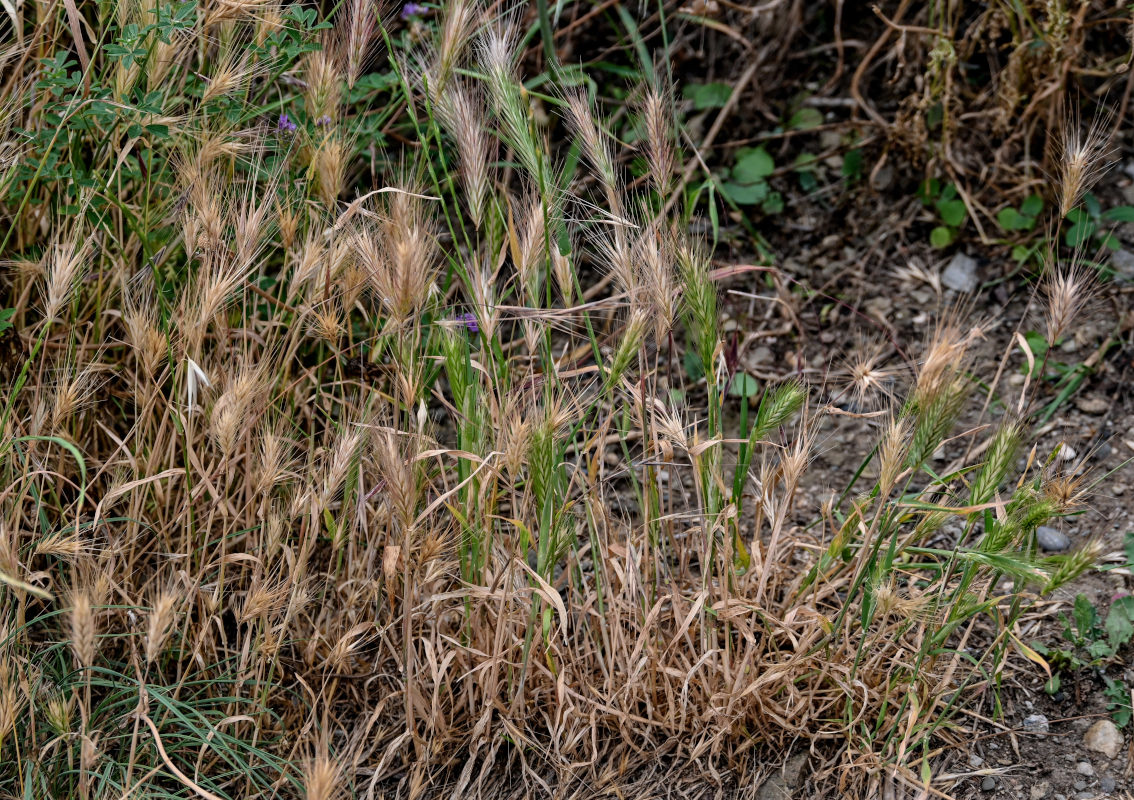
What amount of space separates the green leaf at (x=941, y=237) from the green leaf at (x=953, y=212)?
21 millimetres

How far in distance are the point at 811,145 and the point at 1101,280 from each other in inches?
31.6

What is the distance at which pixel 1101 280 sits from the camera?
2.45 meters

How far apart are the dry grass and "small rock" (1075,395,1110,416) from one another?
60cm

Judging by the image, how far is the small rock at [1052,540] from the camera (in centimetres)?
205

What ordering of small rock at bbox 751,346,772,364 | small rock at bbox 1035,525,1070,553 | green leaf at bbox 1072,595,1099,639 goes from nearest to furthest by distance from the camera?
1. green leaf at bbox 1072,595,1099,639
2. small rock at bbox 1035,525,1070,553
3. small rock at bbox 751,346,772,364

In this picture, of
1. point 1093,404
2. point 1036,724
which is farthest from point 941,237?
point 1036,724

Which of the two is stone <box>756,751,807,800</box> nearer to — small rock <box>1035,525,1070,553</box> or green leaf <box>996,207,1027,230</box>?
small rock <box>1035,525,1070,553</box>

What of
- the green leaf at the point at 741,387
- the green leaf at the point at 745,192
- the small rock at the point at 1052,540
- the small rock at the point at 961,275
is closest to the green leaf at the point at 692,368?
the green leaf at the point at 741,387

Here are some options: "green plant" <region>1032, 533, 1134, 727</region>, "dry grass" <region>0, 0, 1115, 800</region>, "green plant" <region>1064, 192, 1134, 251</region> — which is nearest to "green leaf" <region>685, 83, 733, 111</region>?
"green plant" <region>1064, 192, 1134, 251</region>

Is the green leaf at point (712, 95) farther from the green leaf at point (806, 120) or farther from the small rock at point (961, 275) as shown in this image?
the small rock at point (961, 275)

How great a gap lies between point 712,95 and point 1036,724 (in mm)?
1693

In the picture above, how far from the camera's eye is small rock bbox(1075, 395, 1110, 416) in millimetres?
2289

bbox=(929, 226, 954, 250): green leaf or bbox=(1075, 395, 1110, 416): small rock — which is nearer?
bbox=(1075, 395, 1110, 416): small rock

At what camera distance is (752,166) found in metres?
2.75
